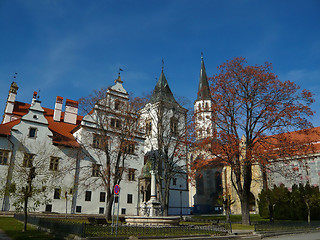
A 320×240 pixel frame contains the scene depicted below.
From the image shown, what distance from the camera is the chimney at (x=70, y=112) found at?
1449 inches

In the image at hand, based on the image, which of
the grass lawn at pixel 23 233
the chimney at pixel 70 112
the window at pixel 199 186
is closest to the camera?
the grass lawn at pixel 23 233

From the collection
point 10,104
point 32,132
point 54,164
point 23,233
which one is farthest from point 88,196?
point 23,233

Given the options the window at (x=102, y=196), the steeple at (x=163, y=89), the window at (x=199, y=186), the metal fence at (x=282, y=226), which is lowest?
the metal fence at (x=282, y=226)

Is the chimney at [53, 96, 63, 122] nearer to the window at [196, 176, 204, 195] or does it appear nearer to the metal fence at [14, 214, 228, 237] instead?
the metal fence at [14, 214, 228, 237]

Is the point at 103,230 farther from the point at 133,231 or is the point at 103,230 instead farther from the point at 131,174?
the point at 131,174

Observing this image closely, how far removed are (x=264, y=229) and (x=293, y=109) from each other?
30.1 ft

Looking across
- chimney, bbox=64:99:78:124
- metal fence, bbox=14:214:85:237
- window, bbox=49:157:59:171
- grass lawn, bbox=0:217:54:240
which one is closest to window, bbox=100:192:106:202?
window, bbox=49:157:59:171

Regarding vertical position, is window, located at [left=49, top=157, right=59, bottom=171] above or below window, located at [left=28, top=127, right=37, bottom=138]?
below

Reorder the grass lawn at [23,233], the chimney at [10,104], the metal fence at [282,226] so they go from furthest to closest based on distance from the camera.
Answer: the chimney at [10,104]
the metal fence at [282,226]
the grass lawn at [23,233]

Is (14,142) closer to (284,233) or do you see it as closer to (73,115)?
(73,115)

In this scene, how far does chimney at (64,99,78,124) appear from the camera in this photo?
36.8 meters

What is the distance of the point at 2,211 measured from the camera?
2595 cm

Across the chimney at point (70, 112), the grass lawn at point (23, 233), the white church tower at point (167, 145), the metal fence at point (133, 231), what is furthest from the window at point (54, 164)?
the metal fence at point (133, 231)

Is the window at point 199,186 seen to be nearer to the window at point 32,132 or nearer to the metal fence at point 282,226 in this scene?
the metal fence at point 282,226
